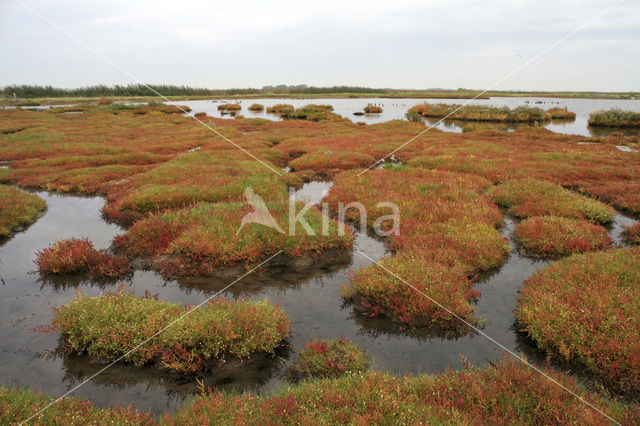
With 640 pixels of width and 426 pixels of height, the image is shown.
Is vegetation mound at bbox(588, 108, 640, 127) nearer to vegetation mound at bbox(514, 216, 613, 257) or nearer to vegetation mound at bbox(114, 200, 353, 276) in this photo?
vegetation mound at bbox(514, 216, 613, 257)

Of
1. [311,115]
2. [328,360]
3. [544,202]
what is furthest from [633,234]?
[311,115]

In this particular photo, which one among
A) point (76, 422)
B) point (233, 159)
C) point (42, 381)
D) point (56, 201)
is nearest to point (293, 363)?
Answer: point (76, 422)

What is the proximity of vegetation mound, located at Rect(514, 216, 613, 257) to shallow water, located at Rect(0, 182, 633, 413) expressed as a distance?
0.72 m

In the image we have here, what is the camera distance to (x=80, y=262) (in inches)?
405

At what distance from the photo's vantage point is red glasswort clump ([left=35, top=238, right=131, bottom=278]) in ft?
33.3

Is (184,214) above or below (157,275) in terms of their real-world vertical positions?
above

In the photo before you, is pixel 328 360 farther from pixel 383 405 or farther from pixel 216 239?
pixel 216 239

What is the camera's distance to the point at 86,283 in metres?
9.78

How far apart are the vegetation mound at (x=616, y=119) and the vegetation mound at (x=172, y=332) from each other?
194ft

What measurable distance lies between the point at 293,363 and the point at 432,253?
510cm

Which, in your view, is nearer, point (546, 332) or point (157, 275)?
point (546, 332)

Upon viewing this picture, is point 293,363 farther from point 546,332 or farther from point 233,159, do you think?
point 233,159

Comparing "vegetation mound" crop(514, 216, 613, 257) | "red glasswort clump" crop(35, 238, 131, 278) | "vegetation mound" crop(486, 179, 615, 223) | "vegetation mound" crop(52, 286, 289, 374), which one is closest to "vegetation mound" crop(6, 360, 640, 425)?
"vegetation mound" crop(52, 286, 289, 374)

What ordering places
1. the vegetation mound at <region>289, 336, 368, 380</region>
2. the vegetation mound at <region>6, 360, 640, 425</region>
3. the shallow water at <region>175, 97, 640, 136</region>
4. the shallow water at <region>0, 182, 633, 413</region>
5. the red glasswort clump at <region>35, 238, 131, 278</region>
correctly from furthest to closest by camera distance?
the shallow water at <region>175, 97, 640, 136</region> < the red glasswort clump at <region>35, 238, 131, 278</region> < the vegetation mound at <region>289, 336, 368, 380</region> < the shallow water at <region>0, 182, 633, 413</region> < the vegetation mound at <region>6, 360, 640, 425</region>
